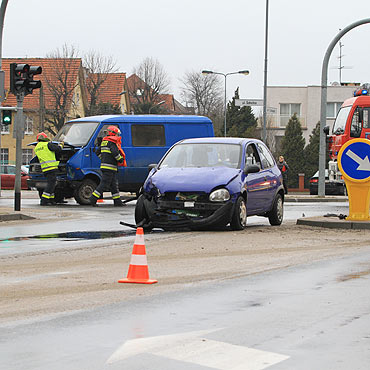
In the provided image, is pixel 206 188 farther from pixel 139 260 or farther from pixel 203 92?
pixel 203 92

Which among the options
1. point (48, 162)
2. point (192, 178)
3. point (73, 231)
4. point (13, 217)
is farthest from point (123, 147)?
point (192, 178)

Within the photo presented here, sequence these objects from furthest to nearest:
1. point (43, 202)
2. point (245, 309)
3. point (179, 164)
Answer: point (43, 202), point (179, 164), point (245, 309)

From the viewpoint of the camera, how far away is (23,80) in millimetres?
20031

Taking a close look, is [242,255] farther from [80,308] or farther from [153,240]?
[80,308]

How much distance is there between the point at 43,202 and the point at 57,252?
11.8 m

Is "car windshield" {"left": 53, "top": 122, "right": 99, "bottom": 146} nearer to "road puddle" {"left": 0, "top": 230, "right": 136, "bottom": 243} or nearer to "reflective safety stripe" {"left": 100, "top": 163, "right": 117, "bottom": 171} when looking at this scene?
"reflective safety stripe" {"left": 100, "top": 163, "right": 117, "bottom": 171}

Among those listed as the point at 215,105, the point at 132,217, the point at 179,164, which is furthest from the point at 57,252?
the point at 215,105

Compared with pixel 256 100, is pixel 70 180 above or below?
below

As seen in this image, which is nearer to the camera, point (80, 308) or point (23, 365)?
point (23, 365)

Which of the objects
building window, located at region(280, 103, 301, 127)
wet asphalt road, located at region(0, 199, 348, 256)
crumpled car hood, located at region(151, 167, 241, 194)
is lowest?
wet asphalt road, located at region(0, 199, 348, 256)

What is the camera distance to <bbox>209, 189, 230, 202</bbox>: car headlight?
14773 millimetres

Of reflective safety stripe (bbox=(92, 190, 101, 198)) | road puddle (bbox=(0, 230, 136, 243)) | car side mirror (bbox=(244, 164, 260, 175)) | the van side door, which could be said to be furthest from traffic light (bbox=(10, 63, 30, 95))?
car side mirror (bbox=(244, 164, 260, 175))

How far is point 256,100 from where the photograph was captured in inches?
1505

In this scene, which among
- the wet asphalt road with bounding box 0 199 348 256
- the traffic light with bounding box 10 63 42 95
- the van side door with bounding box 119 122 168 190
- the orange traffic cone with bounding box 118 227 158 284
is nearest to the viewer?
the orange traffic cone with bounding box 118 227 158 284
